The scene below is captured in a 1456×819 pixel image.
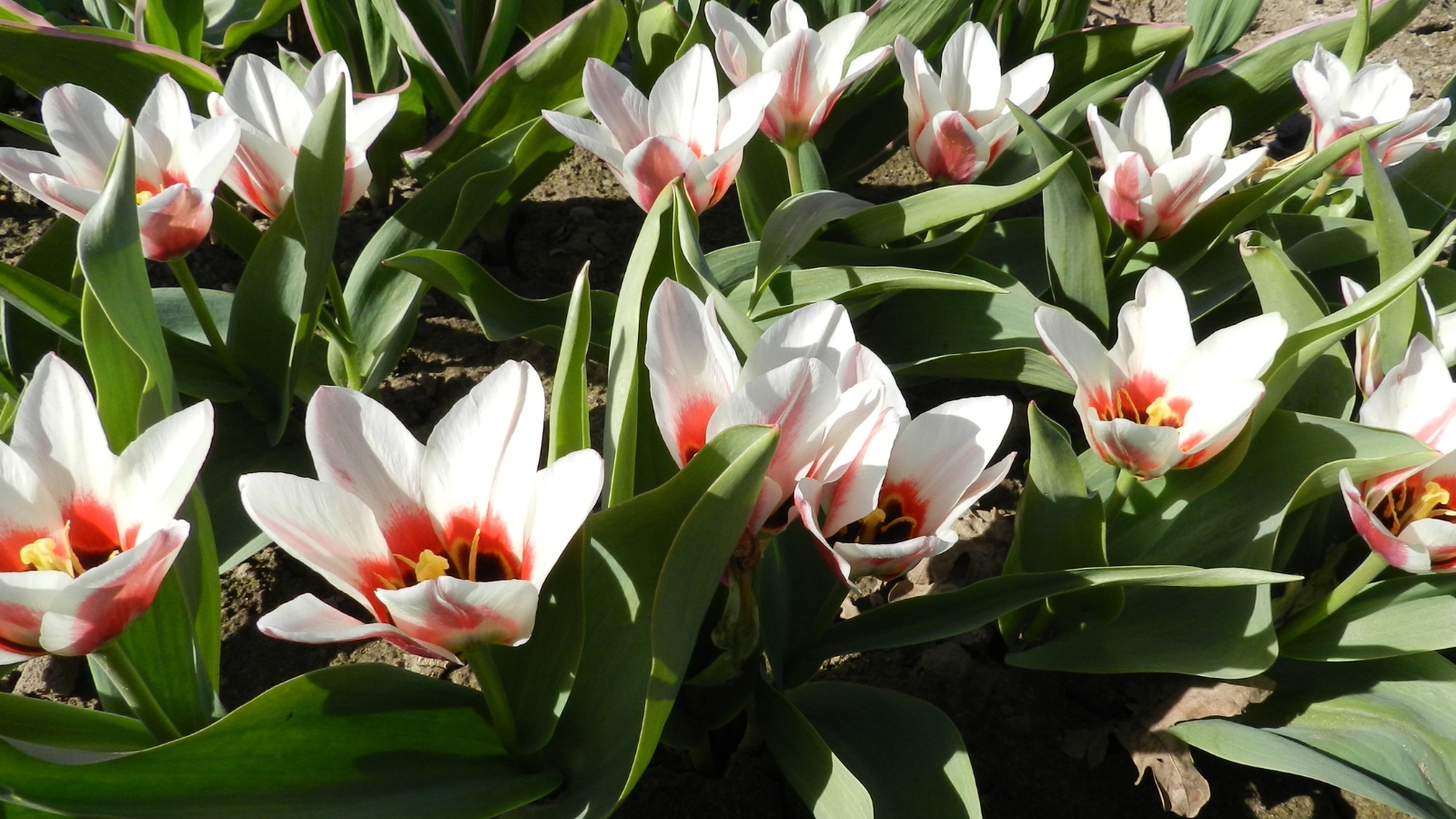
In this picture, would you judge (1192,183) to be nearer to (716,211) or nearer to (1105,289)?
(1105,289)

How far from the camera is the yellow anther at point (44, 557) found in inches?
30.6

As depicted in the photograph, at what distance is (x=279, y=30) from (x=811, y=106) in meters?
1.89

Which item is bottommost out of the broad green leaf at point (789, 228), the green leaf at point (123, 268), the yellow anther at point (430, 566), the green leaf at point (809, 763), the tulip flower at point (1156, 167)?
the green leaf at point (809, 763)

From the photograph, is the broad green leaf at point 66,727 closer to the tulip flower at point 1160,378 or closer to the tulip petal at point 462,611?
the tulip petal at point 462,611

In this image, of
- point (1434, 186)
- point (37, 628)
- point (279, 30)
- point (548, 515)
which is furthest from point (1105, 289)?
point (279, 30)

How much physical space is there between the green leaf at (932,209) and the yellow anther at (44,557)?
119cm

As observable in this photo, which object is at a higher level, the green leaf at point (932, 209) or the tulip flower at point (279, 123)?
the tulip flower at point (279, 123)

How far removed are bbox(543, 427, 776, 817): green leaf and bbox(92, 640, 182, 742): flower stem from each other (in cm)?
36

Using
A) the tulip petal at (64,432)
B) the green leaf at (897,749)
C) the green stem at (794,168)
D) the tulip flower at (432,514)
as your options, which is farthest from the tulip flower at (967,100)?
the tulip petal at (64,432)

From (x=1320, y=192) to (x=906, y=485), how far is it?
54.5 inches

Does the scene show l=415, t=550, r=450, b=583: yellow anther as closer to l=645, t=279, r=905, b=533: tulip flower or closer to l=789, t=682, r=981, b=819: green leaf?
l=645, t=279, r=905, b=533: tulip flower

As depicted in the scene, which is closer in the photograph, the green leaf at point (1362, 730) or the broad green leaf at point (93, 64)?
the green leaf at point (1362, 730)

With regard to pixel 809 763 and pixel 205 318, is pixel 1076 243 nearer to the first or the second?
pixel 809 763

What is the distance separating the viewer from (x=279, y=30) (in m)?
2.67
